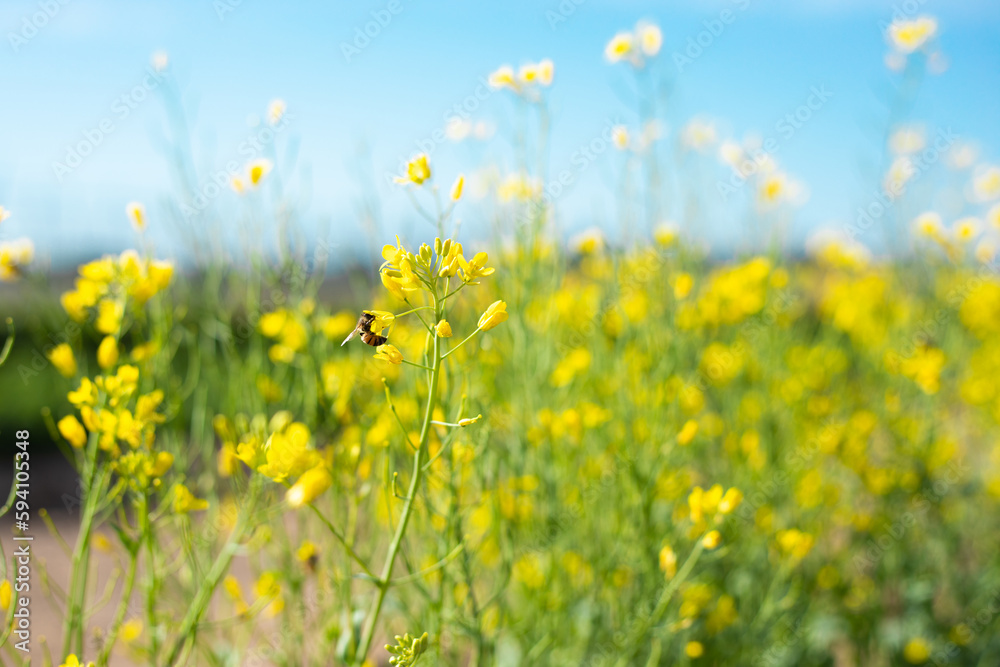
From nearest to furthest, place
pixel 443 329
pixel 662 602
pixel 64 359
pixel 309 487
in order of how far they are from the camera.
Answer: pixel 443 329
pixel 309 487
pixel 662 602
pixel 64 359

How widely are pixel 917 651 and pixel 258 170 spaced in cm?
266

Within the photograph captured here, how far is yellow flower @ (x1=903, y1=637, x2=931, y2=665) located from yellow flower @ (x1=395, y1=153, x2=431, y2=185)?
2.43m

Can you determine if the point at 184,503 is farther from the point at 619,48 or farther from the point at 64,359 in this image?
the point at 619,48

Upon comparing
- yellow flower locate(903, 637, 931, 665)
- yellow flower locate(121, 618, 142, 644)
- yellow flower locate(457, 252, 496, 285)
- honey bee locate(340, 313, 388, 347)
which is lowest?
yellow flower locate(903, 637, 931, 665)

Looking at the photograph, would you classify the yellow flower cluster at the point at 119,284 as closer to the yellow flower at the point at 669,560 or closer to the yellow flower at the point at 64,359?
the yellow flower at the point at 64,359

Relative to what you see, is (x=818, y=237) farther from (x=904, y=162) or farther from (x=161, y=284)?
(x=161, y=284)

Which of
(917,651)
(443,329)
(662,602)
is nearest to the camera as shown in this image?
(443,329)

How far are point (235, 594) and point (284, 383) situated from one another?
635 millimetres

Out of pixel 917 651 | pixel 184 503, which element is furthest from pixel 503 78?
pixel 917 651

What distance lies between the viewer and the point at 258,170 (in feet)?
4.35

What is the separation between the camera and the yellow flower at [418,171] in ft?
3.57

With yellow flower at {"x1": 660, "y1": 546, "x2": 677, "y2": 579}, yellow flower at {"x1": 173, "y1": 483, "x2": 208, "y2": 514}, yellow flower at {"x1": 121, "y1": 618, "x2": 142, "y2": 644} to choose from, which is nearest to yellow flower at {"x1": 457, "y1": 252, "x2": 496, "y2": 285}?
yellow flower at {"x1": 173, "y1": 483, "x2": 208, "y2": 514}

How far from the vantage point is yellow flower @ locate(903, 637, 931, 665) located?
7.47ft

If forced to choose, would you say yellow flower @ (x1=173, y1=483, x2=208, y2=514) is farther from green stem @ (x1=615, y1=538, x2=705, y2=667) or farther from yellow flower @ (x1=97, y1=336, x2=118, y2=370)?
green stem @ (x1=615, y1=538, x2=705, y2=667)
